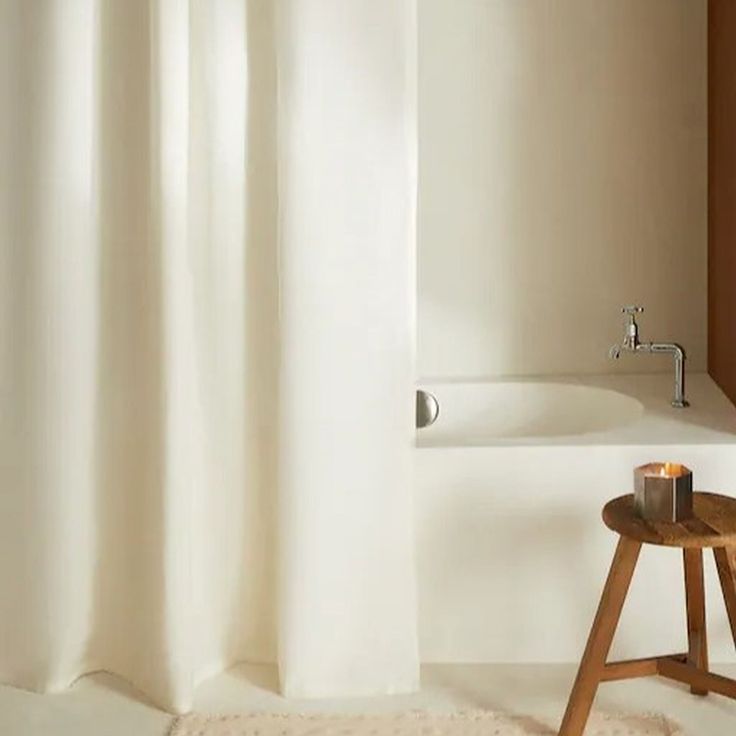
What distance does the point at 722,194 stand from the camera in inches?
130

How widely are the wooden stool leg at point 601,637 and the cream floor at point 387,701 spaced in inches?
7.0

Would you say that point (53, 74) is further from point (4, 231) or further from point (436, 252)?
point (436, 252)

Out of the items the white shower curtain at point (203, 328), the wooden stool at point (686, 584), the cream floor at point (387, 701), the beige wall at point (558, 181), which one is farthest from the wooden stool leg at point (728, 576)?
the beige wall at point (558, 181)

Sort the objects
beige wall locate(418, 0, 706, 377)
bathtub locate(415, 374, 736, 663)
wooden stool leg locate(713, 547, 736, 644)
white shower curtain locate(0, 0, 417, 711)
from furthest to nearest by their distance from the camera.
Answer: beige wall locate(418, 0, 706, 377), bathtub locate(415, 374, 736, 663), white shower curtain locate(0, 0, 417, 711), wooden stool leg locate(713, 547, 736, 644)

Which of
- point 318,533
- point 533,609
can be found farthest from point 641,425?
point 318,533

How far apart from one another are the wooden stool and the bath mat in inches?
3.9

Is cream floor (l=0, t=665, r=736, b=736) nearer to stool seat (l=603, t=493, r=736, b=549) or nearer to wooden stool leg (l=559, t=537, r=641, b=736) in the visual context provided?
wooden stool leg (l=559, t=537, r=641, b=736)

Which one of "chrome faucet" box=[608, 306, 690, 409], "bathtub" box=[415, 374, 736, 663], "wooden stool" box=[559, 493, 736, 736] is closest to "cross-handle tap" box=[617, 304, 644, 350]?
"chrome faucet" box=[608, 306, 690, 409]

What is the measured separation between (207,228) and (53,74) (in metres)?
0.44

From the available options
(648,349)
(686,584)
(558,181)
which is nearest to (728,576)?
(686,584)

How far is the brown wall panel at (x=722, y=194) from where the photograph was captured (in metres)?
3.17

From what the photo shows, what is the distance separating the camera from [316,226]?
260 cm

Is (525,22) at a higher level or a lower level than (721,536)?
higher

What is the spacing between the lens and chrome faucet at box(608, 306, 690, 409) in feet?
10.5
